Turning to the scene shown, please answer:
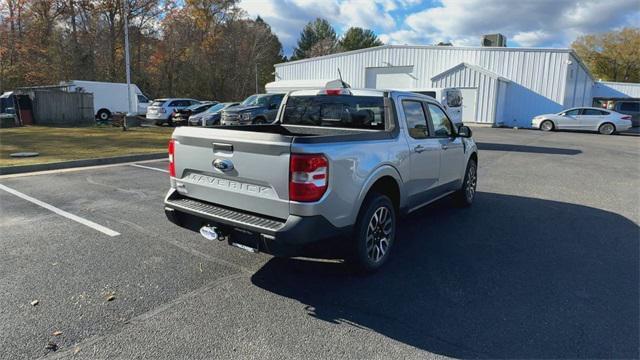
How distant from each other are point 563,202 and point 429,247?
12.0 feet

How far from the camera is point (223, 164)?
145 inches

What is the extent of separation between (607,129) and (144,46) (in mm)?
39442

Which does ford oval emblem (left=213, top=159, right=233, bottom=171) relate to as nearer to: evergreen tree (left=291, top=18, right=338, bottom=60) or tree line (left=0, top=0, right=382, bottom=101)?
tree line (left=0, top=0, right=382, bottom=101)

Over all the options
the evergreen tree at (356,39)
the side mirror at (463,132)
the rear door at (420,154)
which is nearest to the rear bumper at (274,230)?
the rear door at (420,154)

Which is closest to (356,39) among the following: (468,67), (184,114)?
(468,67)

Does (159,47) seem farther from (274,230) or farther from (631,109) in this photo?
(274,230)

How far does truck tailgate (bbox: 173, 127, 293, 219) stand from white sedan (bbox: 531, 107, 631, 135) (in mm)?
24054

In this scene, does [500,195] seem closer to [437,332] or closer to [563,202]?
[563,202]

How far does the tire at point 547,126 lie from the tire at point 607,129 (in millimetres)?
2206

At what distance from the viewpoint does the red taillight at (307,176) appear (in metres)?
3.25

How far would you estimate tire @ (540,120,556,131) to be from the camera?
23.6 metres

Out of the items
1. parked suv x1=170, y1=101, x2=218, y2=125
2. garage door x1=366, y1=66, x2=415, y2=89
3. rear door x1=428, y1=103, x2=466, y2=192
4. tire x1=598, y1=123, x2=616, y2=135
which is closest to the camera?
rear door x1=428, y1=103, x2=466, y2=192

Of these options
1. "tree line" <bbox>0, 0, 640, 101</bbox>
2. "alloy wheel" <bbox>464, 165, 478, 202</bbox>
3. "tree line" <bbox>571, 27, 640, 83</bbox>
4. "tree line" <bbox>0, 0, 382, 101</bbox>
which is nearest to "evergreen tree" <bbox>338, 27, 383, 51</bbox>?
"tree line" <bbox>0, 0, 640, 101</bbox>

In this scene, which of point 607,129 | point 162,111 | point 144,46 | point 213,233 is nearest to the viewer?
point 213,233
